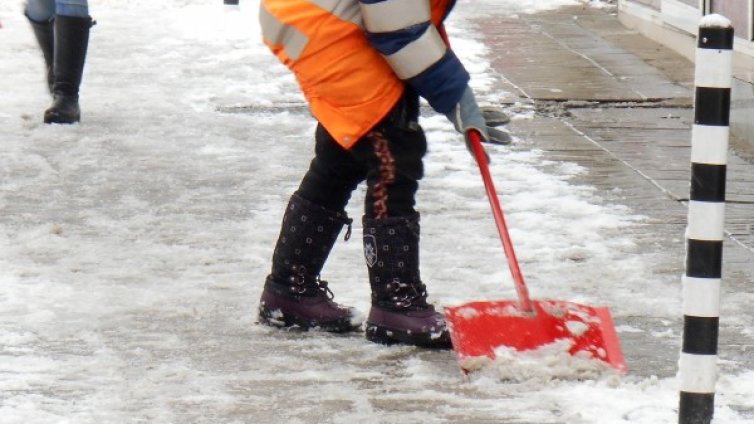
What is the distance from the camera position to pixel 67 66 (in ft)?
26.2

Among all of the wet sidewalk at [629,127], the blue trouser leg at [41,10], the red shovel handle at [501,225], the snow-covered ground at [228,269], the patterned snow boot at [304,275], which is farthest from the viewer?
the blue trouser leg at [41,10]

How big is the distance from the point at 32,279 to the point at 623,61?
5.82 m

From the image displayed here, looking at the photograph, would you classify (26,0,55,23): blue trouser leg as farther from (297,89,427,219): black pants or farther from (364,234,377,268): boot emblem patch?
(364,234,377,268): boot emblem patch

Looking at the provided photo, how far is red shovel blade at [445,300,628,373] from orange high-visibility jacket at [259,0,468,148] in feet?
1.96

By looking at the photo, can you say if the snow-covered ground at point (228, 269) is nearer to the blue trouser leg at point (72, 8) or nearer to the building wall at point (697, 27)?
the blue trouser leg at point (72, 8)

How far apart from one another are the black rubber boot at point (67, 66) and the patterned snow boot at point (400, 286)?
381cm

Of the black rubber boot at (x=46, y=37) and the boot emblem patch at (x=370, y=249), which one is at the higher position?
the boot emblem patch at (x=370, y=249)

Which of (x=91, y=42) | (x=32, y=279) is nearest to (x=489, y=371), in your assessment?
(x=32, y=279)

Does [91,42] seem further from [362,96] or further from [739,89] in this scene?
[362,96]

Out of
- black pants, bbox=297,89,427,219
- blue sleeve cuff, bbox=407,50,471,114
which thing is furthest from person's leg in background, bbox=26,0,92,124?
blue sleeve cuff, bbox=407,50,471,114

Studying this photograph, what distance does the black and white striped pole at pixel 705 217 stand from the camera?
343 centimetres

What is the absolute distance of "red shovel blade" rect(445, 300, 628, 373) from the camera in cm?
424

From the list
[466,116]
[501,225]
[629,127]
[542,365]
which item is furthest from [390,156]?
[629,127]

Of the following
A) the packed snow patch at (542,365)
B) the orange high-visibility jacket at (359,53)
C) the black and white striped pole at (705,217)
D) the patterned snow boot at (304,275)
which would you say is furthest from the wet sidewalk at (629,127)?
the orange high-visibility jacket at (359,53)
